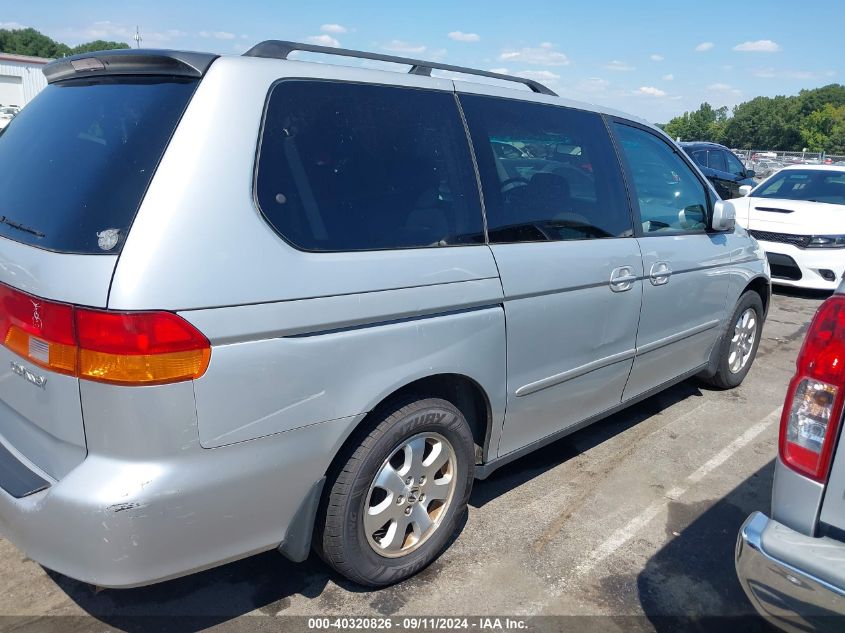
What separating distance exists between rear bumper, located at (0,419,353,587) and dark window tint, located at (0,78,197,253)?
0.65m

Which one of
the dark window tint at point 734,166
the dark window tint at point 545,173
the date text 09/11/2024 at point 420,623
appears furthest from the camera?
the dark window tint at point 734,166

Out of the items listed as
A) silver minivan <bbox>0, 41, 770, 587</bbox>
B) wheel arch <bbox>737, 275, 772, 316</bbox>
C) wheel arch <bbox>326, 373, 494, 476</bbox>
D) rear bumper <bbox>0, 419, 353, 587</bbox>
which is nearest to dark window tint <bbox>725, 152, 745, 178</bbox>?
wheel arch <bbox>737, 275, 772, 316</bbox>

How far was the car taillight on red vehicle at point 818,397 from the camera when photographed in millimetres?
1869

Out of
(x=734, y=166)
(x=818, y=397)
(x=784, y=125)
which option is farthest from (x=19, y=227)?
(x=784, y=125)

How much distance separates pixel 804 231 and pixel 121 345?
816cm

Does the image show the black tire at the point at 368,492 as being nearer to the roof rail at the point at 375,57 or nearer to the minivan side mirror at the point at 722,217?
the roof rail at the point at 375,57

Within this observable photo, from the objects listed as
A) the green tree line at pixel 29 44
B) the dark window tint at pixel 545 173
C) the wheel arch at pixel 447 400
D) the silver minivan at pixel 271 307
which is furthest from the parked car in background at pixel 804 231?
the green tree line at pixel 29 44

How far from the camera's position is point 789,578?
1.76m

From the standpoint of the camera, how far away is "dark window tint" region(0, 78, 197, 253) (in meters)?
1.90

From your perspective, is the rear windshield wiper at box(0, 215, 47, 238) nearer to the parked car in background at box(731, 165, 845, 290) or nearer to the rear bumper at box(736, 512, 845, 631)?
the rear bumper at box(736, 512, 845, 631)

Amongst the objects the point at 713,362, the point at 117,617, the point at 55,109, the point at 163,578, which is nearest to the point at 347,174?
the point at 55,109

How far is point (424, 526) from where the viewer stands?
265 centimetres

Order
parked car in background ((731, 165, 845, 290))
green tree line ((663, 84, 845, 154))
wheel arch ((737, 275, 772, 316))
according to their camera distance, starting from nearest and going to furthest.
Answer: wheel arch ((737, 275, 772, 316)) < parked car in background ((731, 165, 845, 290)) < green tree line ((663, 84, 845, 154))

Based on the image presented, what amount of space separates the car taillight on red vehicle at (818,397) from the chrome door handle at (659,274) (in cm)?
→ 153
